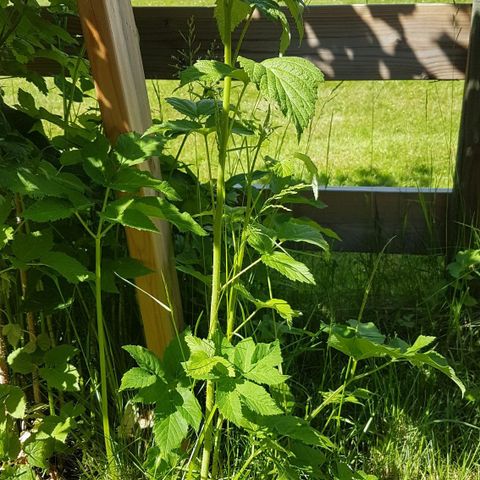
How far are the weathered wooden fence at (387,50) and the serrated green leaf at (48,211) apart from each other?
1139 millimetres

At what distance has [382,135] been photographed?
480 cm

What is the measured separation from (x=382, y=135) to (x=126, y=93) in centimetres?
322

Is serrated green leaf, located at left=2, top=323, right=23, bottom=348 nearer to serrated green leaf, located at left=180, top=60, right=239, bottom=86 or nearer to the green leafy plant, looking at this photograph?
the green leafy plant

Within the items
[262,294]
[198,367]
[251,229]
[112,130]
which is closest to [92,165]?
[112,130]

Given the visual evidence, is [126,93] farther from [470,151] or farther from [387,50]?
[470,151]

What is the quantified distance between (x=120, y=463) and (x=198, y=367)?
667 millimetres

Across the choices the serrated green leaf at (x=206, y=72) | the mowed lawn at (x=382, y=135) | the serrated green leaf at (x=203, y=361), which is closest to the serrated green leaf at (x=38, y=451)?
the serrated green leaf at (x=203, y=361)

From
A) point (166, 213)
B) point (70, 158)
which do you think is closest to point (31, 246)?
point (70, 158)

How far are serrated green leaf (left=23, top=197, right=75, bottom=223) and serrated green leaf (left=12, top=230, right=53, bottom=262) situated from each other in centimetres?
14

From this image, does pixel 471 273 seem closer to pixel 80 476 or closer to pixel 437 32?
pixel 437 32

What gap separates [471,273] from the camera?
8.91ft

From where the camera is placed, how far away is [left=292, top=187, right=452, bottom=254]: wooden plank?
2.81 metres

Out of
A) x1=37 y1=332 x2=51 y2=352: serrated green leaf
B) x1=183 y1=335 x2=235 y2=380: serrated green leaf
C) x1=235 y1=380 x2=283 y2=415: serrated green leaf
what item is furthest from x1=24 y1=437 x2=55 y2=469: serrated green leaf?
x1=235 y1=380 x2=283 y2=415: serrated green leaf

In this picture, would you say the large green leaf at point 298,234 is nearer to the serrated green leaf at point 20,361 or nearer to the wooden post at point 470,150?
the serrated green leaf at point 20,361
